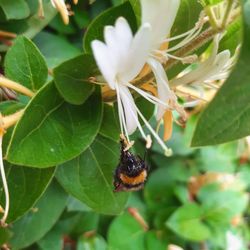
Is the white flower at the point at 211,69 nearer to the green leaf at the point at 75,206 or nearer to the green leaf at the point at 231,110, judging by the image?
the green leaf at the point at 231,110

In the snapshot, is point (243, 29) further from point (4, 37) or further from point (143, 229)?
point (143, 229)

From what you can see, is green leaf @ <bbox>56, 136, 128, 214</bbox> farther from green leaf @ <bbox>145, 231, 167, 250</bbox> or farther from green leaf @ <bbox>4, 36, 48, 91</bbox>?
green leaf @ <bbox>145, 231, 167, 250</bbox>

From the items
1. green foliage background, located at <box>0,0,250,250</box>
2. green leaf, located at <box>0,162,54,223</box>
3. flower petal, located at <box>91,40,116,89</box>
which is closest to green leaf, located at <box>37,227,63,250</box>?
green foliage background, located at <box>0,0,250,250</box>

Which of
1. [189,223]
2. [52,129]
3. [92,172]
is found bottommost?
[189,223]

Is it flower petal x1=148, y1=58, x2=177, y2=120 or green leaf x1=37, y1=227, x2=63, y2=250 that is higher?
flower petal x1=148, y1=58, x2=177, y2=120

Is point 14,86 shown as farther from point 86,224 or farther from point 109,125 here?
point 86,224

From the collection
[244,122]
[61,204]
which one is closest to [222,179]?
[61,204]

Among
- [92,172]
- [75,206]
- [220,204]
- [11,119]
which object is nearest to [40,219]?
[75,206]
